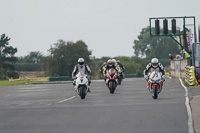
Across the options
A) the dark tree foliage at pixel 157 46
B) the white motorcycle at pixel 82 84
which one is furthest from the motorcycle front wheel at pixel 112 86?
the dark tree foliage at pixel 157 46

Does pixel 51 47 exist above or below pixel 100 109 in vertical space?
above

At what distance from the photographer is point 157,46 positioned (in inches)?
7288

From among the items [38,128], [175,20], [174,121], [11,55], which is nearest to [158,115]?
[174,121]

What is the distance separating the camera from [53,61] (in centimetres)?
11462

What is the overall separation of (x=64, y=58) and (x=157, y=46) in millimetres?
74929

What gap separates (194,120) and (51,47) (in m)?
107

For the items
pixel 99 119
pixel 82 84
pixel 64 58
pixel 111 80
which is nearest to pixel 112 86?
pixel 111 80

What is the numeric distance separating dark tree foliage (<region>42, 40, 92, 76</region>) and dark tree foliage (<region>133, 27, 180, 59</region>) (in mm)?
68493

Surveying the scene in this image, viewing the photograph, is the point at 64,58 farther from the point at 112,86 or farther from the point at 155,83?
the point at 155,83

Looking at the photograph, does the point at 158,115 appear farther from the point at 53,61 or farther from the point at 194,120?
the point at 53,61

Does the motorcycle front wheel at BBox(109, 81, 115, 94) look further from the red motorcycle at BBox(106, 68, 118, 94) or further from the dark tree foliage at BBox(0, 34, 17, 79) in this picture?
the dark tree foliage at BBox(0, 34, 17, 79)

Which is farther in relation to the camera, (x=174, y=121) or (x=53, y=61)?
(x=53, y=61)

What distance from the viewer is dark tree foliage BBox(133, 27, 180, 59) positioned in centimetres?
18300

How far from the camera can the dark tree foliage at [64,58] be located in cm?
11375
